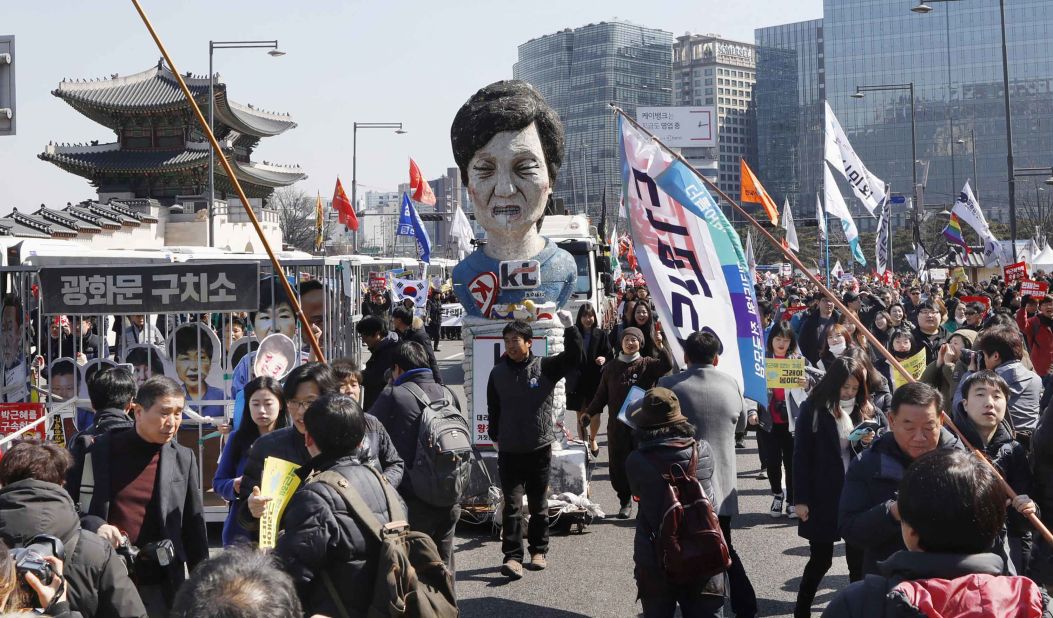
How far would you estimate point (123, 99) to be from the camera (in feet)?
141

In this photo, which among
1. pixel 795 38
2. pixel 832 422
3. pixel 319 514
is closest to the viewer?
pixel 319 514

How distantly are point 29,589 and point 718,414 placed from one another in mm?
3917

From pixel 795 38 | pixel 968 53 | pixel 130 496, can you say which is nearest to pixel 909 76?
pixel 968 53

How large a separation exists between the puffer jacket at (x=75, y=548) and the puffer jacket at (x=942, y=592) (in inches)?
91.8

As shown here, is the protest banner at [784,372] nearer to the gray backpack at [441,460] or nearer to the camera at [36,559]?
the gray backpack at [441,460]

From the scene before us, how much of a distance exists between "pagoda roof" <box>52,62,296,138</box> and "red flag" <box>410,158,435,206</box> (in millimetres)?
8342

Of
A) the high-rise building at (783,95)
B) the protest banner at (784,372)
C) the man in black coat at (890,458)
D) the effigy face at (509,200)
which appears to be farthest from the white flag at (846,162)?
the high-rise building at (783,95)

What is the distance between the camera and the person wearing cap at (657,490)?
4996 mm

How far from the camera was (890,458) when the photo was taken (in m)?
4.48

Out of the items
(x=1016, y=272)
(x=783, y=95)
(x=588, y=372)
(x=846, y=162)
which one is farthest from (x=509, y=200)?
(x=783, y=95)

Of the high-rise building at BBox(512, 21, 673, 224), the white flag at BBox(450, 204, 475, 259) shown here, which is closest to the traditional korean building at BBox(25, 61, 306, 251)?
the white flag at BBox(450, 204, 475, 259)

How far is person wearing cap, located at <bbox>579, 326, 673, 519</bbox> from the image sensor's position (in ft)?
28.1

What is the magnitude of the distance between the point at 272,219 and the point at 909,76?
246ft

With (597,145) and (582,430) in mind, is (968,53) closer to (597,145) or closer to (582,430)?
(597,145)
